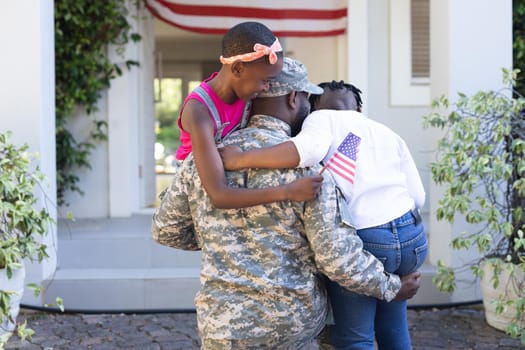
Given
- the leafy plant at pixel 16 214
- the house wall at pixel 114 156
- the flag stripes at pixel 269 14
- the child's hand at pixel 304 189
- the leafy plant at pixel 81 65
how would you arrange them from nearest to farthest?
the child's hand at pixel 304 189
the leafy plant at pixel 16 214
the leafy plant at pixel 81 65
the house wall at pixel 114 156
the flag stripes at pixel 269 14

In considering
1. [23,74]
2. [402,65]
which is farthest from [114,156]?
[402,65]

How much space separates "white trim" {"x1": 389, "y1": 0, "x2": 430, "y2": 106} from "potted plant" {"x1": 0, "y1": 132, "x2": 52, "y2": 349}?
12.5 feet

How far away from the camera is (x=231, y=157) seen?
1.88 meters

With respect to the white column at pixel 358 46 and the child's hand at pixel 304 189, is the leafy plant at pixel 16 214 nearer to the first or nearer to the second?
the child's hand at pixel 304 189

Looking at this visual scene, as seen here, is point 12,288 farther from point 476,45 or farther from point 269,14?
point 269,14

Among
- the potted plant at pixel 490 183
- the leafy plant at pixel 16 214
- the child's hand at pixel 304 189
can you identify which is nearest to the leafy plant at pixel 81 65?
the leafy plant at pixel 16 214

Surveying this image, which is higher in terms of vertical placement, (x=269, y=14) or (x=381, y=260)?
(x=269, y=14)

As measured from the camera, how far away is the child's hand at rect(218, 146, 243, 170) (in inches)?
73.7

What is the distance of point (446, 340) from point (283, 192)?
8.39 ft

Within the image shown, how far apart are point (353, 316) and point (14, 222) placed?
2.15m

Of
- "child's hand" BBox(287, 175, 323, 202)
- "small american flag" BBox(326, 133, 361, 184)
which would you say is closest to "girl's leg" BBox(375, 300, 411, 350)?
"small american flag" BBox(326, 133, 361, 184)

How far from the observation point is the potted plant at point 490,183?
385 centimetres

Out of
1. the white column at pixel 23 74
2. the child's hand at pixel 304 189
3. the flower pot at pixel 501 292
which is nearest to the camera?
the child's hand at pixel 304 189

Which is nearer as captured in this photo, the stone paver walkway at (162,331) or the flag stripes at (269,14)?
the stone paver walkway at (162,331)
